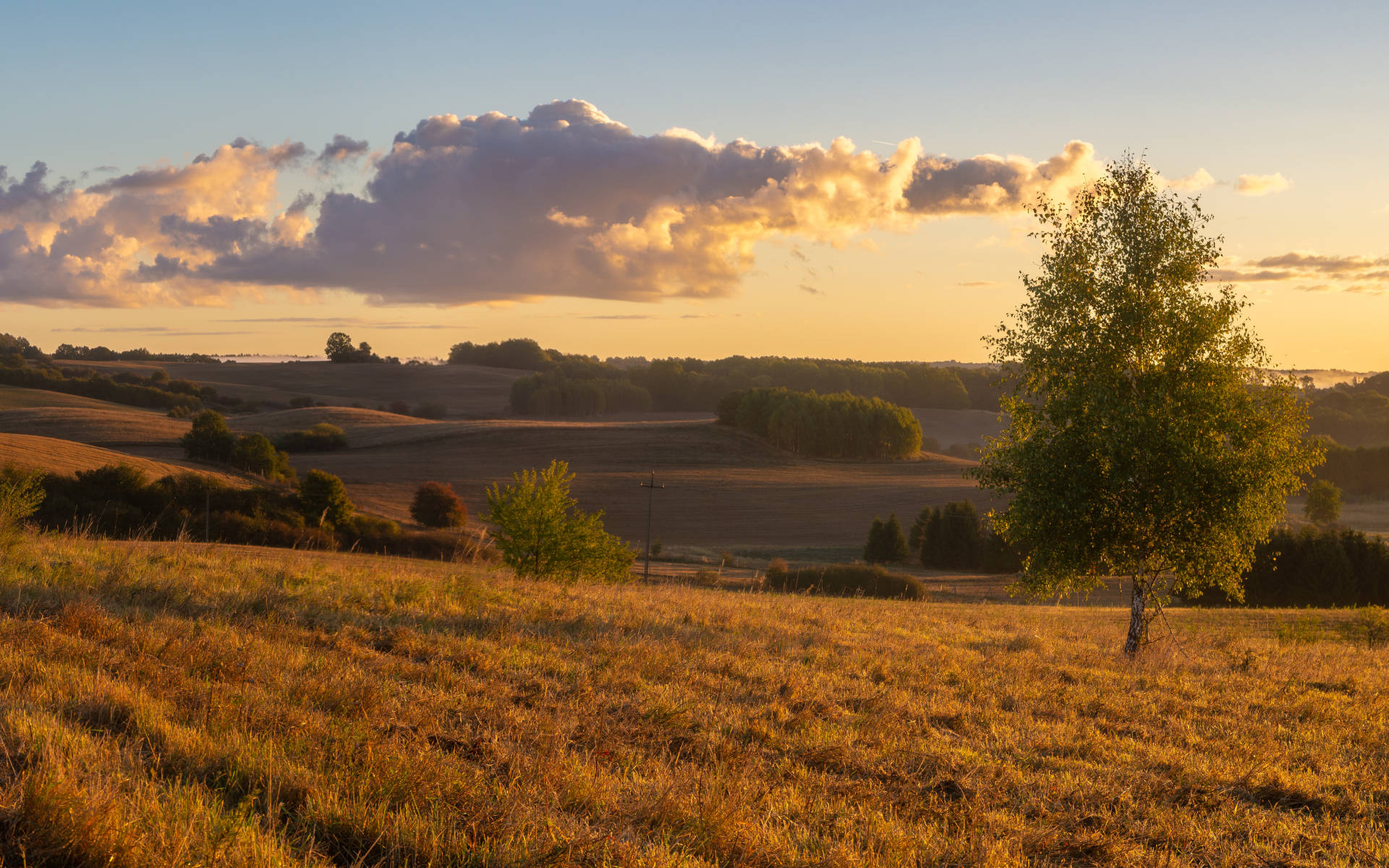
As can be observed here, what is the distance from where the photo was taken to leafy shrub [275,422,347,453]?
382ft

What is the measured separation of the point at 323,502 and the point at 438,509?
41.2 feet

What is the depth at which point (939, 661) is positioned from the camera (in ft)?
40.0

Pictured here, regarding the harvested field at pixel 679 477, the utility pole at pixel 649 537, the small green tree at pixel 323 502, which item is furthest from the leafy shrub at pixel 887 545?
the small green tree at pixel 323 502

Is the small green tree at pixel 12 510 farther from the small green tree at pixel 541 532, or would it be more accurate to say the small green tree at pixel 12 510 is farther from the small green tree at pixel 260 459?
the small green tree at pixel 260 459

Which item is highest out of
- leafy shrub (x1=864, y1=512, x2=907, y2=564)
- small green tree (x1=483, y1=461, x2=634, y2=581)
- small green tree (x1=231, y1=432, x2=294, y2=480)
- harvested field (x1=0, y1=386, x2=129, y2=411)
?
harvested field (x1=0, y1=386, x2=129, y2=411)

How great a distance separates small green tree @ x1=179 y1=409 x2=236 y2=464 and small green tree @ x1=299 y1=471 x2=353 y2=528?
103 ft

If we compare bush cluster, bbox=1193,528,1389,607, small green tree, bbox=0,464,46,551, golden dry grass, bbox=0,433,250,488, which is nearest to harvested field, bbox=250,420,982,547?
golden dry grass, bbox=0,433,250,488

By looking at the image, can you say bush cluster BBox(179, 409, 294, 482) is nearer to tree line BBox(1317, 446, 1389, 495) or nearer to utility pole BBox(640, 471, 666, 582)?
utility pole BBox(640, 471, 666, 582)

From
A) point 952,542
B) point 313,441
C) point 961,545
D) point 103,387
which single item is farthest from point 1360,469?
point 103,387

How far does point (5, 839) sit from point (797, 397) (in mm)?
147043

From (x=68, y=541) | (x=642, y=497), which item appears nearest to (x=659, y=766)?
(x=68, y=541)

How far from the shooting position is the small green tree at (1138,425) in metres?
16.4

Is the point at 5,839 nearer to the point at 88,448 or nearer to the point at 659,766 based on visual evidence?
the point at 659,766

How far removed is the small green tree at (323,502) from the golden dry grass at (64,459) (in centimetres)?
838
